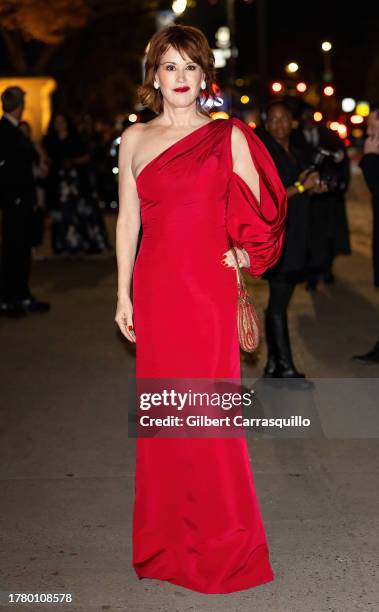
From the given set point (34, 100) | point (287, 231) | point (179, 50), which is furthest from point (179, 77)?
point (34, 100)

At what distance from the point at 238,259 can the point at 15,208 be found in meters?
6.93

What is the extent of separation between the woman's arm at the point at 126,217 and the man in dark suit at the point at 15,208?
642 centimetres

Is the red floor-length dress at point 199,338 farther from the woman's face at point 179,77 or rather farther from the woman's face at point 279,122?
the woman's face at point 279,122

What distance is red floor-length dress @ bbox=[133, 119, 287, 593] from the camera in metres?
4.20

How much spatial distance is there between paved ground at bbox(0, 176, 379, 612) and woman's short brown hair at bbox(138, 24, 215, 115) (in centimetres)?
192

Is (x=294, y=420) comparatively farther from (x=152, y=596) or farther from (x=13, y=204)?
(x=13, y=204)

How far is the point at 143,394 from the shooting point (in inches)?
176

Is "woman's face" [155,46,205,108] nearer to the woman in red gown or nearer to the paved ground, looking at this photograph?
the woman in red gown

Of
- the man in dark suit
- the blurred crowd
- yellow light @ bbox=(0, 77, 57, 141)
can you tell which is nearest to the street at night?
the man in dark suit

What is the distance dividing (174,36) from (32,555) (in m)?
2.23

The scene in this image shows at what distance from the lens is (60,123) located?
Answer: 14797mm

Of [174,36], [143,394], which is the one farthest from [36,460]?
[174,36]

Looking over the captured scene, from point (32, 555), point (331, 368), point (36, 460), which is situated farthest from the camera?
point (331, 368)

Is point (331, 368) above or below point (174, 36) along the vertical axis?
below
